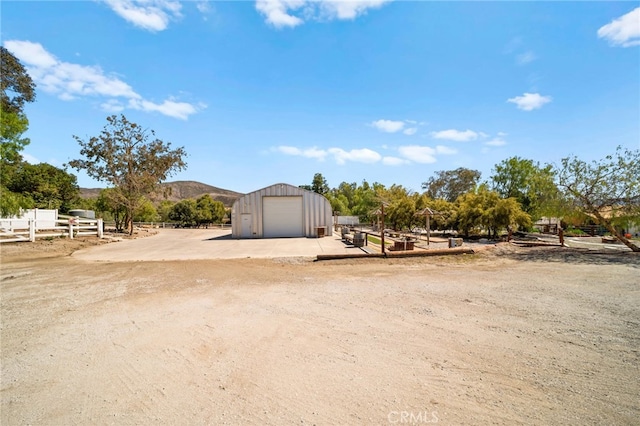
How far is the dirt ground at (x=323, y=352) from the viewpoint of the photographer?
8.54 ft

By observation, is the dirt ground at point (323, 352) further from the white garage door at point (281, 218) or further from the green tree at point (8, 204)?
the white garage door at point (281, 218)

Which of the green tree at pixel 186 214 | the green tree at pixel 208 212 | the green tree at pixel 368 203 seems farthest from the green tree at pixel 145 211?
the green tree at pixel 368 203

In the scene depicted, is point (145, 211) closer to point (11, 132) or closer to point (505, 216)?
point (11, 132)

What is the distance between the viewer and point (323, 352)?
144 inches

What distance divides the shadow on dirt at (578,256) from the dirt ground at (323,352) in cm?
313

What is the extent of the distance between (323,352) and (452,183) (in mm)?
62546

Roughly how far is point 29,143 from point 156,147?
11.5 meters

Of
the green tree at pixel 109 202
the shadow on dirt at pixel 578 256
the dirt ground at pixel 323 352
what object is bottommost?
the dirt ground at pixel 323 352

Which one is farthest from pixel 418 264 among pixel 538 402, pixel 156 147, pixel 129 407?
pixel 156 147

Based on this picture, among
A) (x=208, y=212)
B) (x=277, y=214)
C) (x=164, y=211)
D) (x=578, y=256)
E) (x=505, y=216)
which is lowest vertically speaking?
(x=578, y=256)

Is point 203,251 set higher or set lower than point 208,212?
lower

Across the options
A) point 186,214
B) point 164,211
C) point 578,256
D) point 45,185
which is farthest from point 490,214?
point 164,211

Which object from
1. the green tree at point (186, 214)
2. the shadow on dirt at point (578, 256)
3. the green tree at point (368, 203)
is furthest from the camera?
the green tree at point (186, 214)

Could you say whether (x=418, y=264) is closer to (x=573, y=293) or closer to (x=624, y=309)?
(x=573, y=293)
